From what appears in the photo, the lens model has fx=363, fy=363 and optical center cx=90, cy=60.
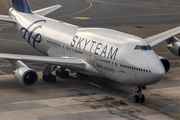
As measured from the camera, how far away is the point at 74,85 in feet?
115

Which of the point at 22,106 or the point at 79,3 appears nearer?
the point at 22,106

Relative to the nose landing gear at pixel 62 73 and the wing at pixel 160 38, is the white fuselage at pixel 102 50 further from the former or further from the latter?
the wing at pixel 160 38

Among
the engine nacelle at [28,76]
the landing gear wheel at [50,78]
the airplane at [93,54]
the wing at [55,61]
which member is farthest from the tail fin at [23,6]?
the engine nacelle at [28,76]

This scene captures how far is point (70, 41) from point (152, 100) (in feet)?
33.5

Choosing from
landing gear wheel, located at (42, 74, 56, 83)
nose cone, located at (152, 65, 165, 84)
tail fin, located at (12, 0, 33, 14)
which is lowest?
landing gear wheel, located at (42, 74, 56, 83)

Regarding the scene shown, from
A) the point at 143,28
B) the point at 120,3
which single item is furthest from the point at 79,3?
the point at 143,28

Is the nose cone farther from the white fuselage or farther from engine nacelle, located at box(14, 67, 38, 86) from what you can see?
engine nacelle, located at box(14, 67, 38, 86)

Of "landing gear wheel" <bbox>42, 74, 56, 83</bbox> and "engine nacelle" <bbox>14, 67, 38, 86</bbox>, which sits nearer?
"engine nacelle" <bbox>14, 67, 38, 86</bbox>

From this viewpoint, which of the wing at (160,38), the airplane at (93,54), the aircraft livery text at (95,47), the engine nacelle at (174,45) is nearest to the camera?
the airplane at (93,54)

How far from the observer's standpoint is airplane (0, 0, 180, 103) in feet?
94.6

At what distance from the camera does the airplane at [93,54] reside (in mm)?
28830

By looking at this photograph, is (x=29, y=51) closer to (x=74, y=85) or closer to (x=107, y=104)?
(x=74, y=85)

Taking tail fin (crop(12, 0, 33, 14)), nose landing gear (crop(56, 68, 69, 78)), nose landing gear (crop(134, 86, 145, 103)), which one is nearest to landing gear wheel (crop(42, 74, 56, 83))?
nose landing gear (crop(56, 68, 69, 78))

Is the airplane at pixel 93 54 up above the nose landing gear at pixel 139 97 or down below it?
above
